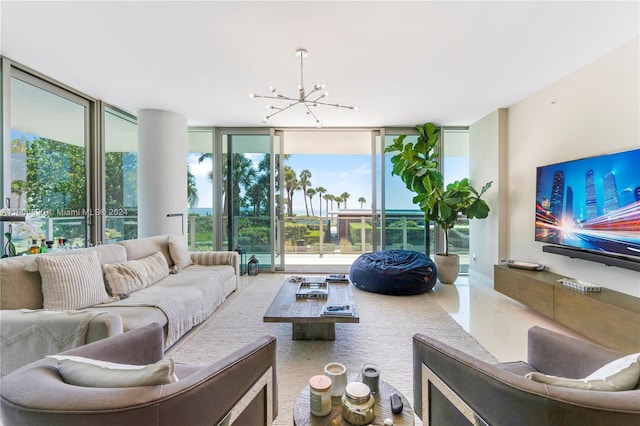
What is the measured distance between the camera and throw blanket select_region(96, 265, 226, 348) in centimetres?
232

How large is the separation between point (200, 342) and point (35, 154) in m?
2.89

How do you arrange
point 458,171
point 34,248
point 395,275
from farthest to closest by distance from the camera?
point 458,171 < point 395,275 < point 34,248

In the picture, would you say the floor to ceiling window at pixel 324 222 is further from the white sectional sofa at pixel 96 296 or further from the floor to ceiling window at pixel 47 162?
the floor to ceiling window at pixel 47 162

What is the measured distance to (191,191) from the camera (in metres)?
5.23

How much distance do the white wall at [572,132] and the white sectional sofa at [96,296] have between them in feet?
13.3

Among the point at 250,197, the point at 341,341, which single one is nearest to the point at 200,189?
the point at 250,197

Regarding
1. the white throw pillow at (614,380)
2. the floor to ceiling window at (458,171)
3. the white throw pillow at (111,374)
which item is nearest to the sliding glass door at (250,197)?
the floor to ceiling window at (458,171)

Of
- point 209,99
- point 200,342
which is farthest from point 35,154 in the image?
point 200,342

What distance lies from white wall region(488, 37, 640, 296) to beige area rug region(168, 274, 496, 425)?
1.50 metres

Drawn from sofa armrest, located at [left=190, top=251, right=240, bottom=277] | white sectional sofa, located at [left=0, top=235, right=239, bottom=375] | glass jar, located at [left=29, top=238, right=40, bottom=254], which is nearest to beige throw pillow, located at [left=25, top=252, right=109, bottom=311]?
white sectional sofa, located at [left=0, top=235, right=239, bottom=375]

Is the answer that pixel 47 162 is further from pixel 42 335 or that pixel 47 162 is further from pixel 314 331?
pixel 314 331

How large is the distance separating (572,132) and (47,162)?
6072 millimetres

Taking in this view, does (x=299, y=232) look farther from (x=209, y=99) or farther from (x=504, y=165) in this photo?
(x=504, y=165)

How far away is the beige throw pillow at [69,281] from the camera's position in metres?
2.01
